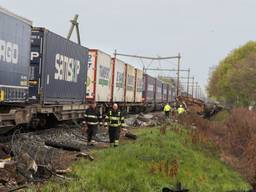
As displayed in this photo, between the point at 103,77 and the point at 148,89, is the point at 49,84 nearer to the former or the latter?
the point at 103,77

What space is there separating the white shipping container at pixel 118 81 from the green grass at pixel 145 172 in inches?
446

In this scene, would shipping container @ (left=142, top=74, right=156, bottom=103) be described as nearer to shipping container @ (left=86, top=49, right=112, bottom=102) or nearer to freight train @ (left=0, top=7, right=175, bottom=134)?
freight train @ (left=0, top=7, right=175, bottom=134)

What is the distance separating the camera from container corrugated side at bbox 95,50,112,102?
25297 millimetres

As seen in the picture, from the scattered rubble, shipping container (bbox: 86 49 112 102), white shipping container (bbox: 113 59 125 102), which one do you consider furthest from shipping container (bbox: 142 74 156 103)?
the scattered rubble

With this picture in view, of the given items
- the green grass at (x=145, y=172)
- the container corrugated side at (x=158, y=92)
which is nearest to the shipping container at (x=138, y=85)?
the container corrugated side at (x=158, y=92)

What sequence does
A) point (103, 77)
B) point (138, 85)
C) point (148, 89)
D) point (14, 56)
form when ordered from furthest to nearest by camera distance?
1. point (148, 89)
2. point (138, 85)
3. point (103, 77)
4. point (14, 56)

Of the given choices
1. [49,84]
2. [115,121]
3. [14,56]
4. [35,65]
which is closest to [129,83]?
Answer: [49,84]

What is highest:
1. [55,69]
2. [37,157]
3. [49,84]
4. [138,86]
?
[138,86]

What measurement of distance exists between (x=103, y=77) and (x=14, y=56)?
12800 millimetres

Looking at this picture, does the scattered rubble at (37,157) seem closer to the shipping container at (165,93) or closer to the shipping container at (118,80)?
the shipping container at (118,80)

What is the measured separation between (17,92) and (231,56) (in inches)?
2837

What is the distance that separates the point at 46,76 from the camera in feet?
56.5

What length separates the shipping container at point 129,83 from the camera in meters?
35.0

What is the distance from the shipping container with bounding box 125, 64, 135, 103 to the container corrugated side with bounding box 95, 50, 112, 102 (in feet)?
20.6
